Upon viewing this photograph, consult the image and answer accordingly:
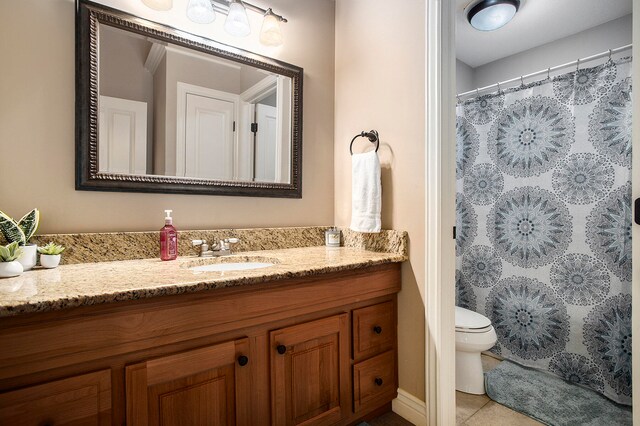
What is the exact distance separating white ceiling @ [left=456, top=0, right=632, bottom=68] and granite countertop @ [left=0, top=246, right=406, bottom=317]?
1886 millimetres

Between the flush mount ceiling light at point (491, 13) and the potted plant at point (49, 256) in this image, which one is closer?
the potted plant at point (49, 256)

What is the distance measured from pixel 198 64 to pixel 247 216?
79 centimetres

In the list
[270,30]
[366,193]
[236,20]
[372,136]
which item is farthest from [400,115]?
[236,20]

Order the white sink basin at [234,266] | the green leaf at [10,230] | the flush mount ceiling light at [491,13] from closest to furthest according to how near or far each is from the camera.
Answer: the green leaf at [10,230] < the white sink basin at [234,266] < the flush mount ceiling light at [491,13]

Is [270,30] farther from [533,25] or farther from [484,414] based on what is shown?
[484,414]

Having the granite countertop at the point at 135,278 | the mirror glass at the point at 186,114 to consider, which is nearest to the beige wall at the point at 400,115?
the granite countertop at the point at 135,278

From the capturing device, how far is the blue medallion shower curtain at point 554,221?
176cm

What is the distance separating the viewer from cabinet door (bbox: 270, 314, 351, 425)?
3.90 feet

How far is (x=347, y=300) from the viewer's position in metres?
1.37

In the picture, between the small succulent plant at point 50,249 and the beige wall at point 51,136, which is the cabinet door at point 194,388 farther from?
the beige wall at point 51,136

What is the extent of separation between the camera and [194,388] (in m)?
1.02

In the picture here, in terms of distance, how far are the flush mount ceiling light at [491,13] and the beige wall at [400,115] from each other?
79 centimetres

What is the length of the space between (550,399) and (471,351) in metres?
0.46

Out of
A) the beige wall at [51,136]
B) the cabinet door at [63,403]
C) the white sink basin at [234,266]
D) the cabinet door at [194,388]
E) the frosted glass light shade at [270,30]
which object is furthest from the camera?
the frosted glass light shade at [270,30]
